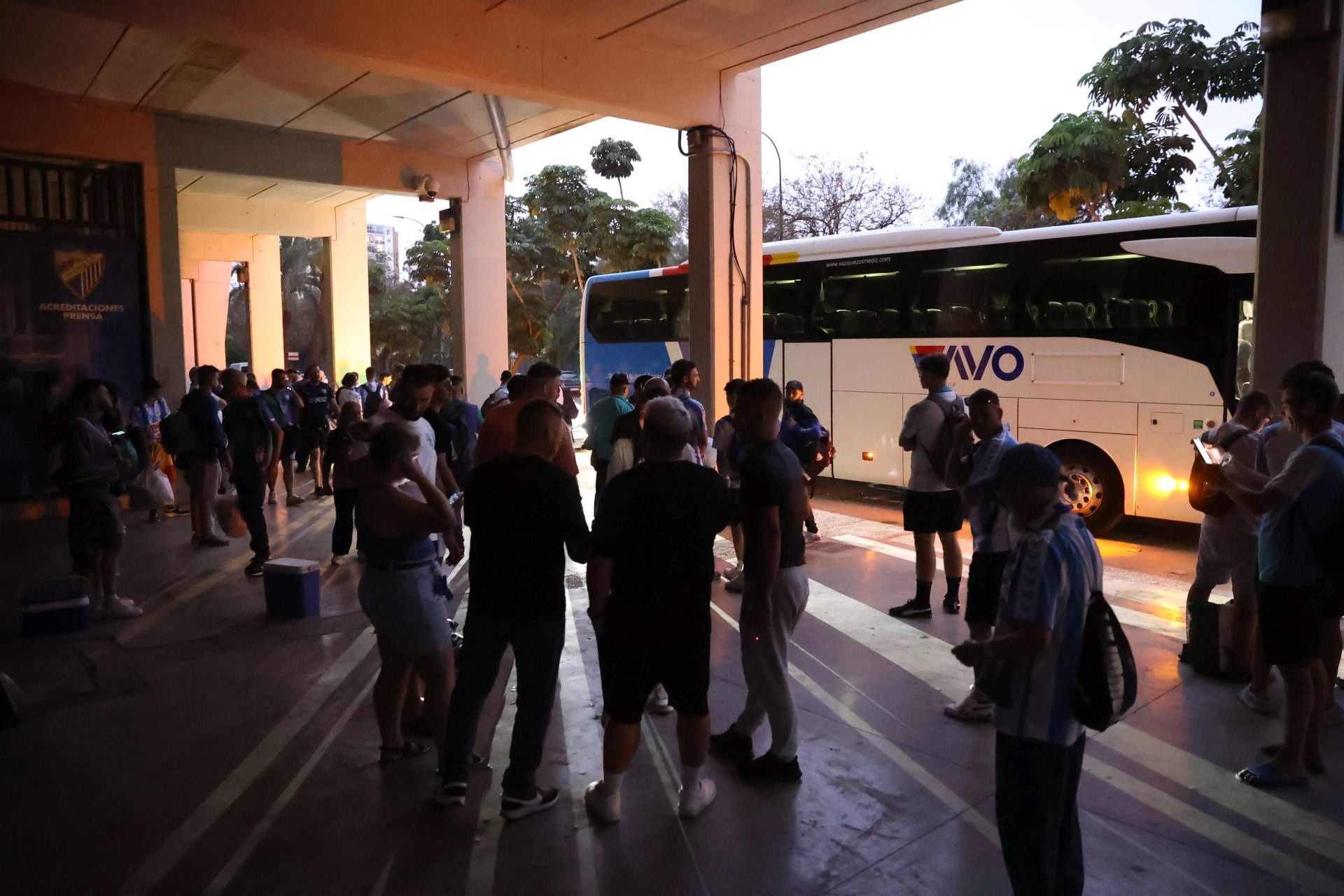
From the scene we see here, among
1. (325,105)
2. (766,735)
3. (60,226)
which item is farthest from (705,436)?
(60,226)

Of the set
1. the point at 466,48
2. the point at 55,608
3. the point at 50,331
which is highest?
the point at 466,48

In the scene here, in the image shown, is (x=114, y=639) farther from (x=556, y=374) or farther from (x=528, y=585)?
(x=528, y=585)

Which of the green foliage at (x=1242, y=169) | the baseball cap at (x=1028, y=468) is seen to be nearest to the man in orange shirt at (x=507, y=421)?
the baseball cap at (x=1028, y=468)

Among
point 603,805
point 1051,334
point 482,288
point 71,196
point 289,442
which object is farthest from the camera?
point 482,288

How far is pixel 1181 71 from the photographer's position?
2489 cm

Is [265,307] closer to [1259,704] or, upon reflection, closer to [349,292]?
[349,292]

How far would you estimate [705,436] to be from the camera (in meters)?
7.62

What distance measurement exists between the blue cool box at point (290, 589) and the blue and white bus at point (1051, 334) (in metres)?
7.35

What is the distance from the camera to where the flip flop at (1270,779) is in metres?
4.06

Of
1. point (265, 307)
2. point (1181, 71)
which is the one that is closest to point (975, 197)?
point (1181, 71)

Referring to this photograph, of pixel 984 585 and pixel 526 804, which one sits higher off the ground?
pixel 984 585

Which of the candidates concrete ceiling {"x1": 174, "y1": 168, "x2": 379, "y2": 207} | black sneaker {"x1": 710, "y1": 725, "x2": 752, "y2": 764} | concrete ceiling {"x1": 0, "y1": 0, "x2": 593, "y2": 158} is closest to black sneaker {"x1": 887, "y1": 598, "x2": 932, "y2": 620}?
black sneaker {"x1": 710, "y1": 725, "x2": 752, "y2": 764}

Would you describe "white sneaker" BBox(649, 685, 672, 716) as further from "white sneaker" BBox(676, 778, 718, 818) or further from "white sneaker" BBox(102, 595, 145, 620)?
"white sneaker" BBox(102, 595, 145, 620)

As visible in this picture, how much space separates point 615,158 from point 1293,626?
31.4 m
